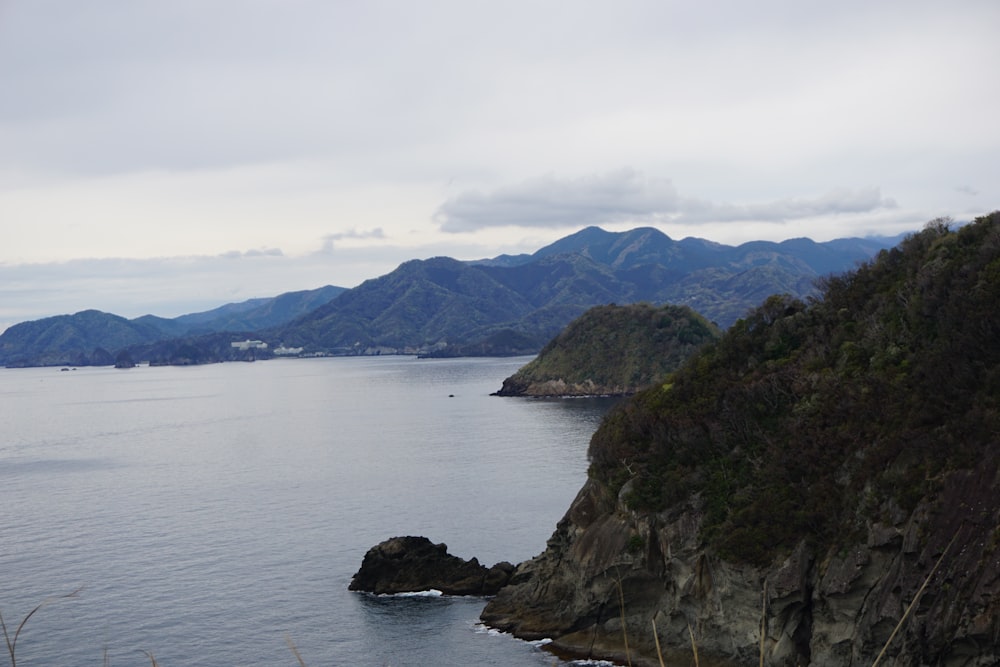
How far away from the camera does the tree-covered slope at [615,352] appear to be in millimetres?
167875

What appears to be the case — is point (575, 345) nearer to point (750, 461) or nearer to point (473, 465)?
point (473, 465)

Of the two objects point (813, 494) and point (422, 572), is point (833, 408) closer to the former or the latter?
point (813, 494)

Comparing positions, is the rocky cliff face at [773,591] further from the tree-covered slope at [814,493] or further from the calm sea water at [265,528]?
Answer: the calm sea water at [265,528]

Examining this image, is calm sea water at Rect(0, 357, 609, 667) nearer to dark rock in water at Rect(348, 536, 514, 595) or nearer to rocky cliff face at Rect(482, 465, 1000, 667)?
dark rock in water at Rect(348, 536, 514, 595)

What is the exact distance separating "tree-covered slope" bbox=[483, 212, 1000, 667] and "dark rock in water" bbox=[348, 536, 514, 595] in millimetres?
3769

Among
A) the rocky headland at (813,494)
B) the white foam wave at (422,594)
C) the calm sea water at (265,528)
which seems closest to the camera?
the rocky headland at (813,494)

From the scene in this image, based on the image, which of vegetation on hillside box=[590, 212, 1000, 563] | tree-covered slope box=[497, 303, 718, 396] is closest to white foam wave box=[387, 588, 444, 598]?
vegetation on hillside box=[590, 212, 1000, 563]

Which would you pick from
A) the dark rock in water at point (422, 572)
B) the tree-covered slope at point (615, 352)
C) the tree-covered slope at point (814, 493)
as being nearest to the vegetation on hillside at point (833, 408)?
the tree-covered slope at point (814, 493)

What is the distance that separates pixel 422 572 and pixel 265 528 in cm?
2021

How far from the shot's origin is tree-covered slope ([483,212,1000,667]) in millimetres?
30672

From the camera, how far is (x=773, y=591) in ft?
113

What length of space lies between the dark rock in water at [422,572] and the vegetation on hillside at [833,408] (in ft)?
29.8

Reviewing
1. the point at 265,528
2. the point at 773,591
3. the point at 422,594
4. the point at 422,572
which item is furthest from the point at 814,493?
the point at 265,528

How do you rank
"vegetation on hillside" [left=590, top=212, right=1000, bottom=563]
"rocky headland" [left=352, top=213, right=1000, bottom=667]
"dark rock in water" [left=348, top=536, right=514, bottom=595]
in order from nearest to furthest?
"rocky headland" [left=352, top=213, right=1000, bottom=667] < "vegetation on hillside" [left=590, top=212, right=1000, bottom=563] < "dark rock in water" [left=348, top=536, right=514, bottom=595]
